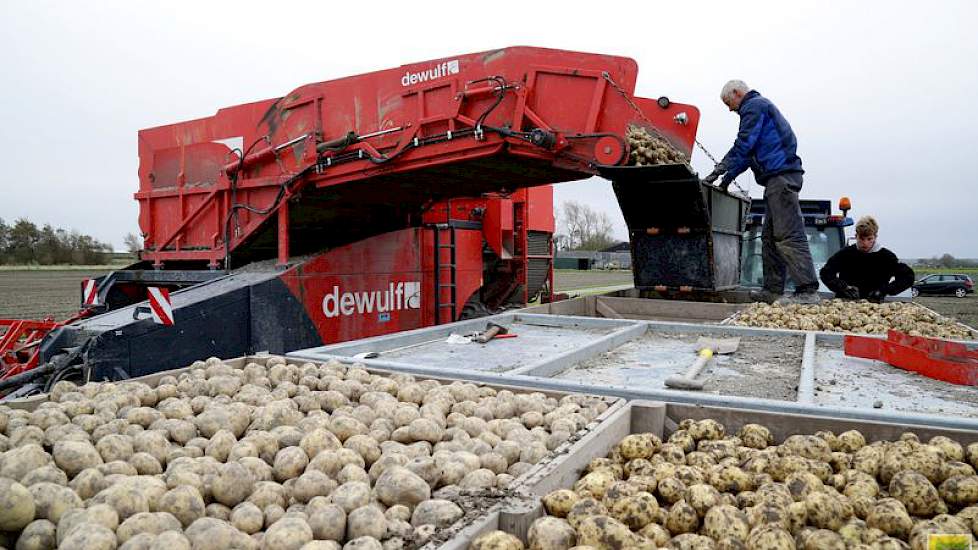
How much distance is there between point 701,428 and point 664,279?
5.44m

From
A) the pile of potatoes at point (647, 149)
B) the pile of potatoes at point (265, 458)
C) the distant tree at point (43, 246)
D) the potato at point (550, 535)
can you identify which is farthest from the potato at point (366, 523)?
the distant tree at point (43, 246)

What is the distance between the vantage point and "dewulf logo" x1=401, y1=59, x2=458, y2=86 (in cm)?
580

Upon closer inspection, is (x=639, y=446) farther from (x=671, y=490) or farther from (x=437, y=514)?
(x=437, y=514)

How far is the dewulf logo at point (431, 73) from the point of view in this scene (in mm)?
5805

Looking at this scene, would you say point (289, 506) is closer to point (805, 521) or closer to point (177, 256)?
point (805, 521)

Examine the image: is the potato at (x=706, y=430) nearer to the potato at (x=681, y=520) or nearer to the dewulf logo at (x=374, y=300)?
the potato at (x=681, y=520)

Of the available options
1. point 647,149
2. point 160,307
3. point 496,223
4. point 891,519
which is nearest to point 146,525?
→ point 891,519

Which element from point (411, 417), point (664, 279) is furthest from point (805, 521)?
point (664, 279)

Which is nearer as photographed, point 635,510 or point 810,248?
point 635,510

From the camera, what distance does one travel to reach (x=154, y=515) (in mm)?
1688

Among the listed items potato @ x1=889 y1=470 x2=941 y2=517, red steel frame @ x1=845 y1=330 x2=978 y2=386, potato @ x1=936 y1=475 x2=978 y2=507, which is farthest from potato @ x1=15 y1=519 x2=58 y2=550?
red steel frame @ x1=845 y1=330 x2=978 y2=386

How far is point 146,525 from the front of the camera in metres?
1.65

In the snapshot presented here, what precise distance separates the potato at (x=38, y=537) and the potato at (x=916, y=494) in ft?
7.64

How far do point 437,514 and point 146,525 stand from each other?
2.35 feet
